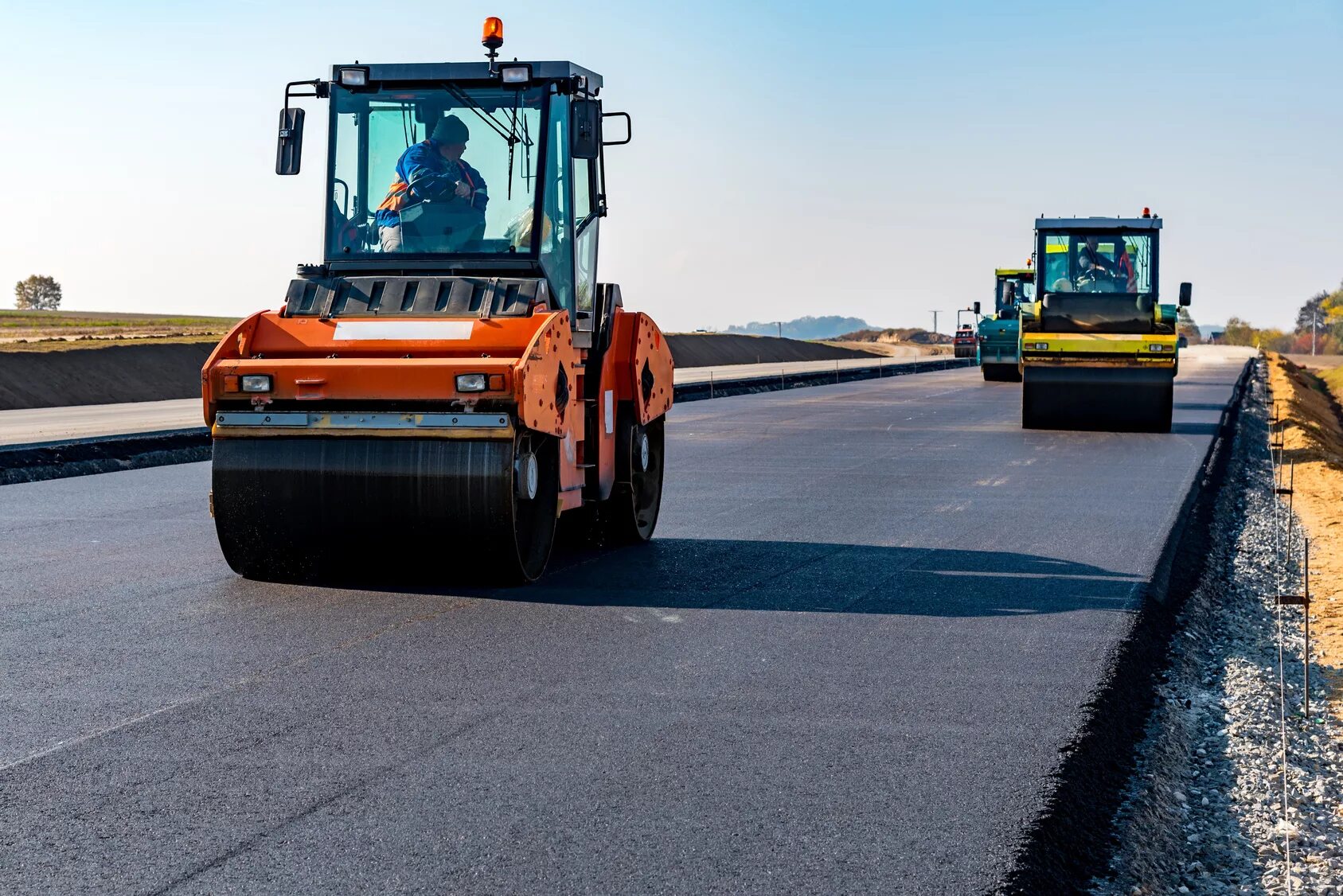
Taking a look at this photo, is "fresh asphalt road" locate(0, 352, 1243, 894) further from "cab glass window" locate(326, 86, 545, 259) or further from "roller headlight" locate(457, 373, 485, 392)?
"cab glass window" locate(326, 86, 545, 259)

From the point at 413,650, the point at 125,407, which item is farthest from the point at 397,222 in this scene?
the point at 125,407

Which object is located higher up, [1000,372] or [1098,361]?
[1098,361]

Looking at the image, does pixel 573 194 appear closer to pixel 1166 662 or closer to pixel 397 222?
pixel 397 222

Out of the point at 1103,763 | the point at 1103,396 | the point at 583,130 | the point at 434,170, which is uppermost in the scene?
the point at 583,130

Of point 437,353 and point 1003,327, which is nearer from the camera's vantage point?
point 437,353

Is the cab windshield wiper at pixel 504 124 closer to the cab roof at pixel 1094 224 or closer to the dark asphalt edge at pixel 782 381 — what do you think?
the cab roof at pixel 1094 224

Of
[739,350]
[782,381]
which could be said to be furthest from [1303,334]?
[782,381]

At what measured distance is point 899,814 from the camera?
482 cm

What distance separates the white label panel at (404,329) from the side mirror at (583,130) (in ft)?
4.18

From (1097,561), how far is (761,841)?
20.3 feet

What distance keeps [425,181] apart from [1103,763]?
5.74 metres

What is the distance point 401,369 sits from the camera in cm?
839

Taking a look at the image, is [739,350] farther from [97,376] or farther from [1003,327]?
[97,376]

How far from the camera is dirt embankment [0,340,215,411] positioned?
3769 cm
